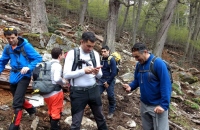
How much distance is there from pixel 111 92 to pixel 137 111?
1675mm

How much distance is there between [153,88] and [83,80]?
1.14m

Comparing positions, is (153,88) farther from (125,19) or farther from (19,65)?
(125,19)

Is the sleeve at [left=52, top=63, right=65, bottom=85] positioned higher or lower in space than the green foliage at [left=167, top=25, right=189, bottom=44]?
higher

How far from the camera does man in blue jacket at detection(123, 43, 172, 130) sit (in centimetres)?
334

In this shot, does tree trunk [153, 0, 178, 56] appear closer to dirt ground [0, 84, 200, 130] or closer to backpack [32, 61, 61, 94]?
dirt ground [0, 84, 200, 130]

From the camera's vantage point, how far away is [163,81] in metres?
3.31

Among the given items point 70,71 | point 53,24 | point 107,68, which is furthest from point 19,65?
point 53,24

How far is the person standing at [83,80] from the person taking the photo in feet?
11.1

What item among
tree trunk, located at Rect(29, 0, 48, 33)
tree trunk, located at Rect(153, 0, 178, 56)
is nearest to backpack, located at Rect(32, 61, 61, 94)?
tree trunk, located at Rect(29, 0, 48, 33)

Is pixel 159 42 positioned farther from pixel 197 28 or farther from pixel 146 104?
pixel 197 28

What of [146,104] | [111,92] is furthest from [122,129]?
[146,104]

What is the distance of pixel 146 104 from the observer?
371 cm

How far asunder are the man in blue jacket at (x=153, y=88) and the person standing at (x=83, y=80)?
28.0 inches

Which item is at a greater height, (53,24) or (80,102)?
(53,24)
